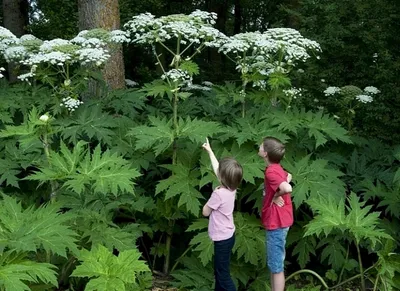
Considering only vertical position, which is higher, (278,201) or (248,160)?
(248,160)

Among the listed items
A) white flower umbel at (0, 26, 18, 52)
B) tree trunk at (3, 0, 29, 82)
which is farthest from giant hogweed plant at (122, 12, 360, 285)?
tree trunk at (3, 0, 29, 82)

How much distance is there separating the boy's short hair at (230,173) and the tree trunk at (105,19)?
3.65m

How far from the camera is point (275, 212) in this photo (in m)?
4.42

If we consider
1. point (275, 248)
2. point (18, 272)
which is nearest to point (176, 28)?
point (275, 248)

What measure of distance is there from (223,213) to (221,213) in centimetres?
A: 2

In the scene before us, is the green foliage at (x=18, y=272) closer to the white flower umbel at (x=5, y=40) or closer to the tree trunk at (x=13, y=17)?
the white flower umbel at (x=5, y=40)

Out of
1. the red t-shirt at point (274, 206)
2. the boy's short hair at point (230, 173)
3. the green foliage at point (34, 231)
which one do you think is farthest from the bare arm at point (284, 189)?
the green foliage at point (34, 231)

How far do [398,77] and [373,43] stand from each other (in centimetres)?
75

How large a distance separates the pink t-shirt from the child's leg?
433mm

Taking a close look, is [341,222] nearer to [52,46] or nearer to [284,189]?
[284,189]

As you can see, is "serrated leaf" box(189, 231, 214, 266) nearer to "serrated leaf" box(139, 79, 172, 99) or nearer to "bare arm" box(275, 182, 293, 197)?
"bare arm" box(275, 182, 293, 197)

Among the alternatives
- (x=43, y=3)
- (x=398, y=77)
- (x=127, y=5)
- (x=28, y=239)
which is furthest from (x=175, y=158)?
(x=43, y=3)

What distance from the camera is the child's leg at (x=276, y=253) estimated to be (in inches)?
176

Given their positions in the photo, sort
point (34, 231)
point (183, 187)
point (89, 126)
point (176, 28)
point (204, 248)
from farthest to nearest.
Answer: point (89, 126) → point (176, 28) → point (183, 187) → point (204, 248) → point (34, 231)
